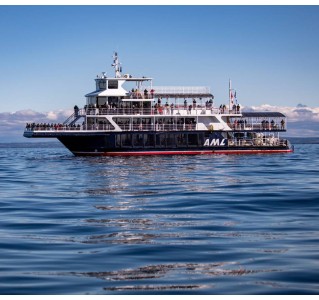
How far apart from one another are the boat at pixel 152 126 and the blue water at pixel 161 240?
36745mm

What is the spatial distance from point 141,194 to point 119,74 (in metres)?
46.1

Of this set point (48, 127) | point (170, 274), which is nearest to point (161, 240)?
point (170, 274)

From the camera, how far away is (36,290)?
39.8 feet

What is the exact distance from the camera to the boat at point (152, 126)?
68.7 metres

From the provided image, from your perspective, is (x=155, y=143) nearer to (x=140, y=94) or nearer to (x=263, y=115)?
(x=140, y=94)

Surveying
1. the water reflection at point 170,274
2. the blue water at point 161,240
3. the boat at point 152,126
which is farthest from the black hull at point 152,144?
the water reflection at point 170,274

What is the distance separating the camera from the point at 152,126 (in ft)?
236

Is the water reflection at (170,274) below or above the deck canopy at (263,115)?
below

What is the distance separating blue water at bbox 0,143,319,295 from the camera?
41.6 feet

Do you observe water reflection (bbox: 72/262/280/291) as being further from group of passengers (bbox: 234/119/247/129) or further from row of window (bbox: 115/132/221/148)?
group of passengers (bbox: 234/119/247/129)

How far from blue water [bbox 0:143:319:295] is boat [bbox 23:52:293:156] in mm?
36745

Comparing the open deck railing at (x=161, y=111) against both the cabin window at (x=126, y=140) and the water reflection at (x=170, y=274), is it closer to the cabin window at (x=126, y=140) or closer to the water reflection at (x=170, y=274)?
the cabin window at (x=126, y=140)

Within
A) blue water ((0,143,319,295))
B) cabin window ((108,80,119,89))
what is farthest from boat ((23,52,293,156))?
blue water ((0,143,319,295))
